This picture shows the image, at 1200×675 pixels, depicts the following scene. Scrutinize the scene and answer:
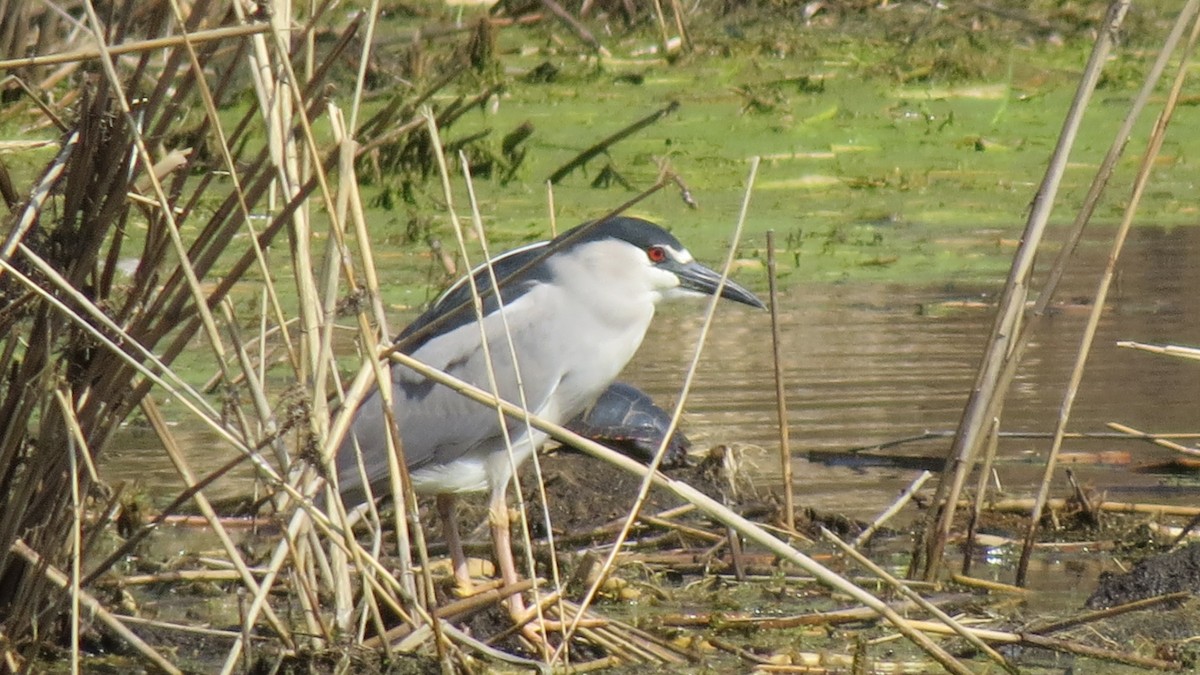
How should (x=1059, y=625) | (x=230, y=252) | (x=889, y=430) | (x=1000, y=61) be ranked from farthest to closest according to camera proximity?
(x=1000, y=61), (x=230, y=252), (x=889, y=430), (x=1059, y=625)

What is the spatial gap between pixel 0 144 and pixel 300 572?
36.1 inches

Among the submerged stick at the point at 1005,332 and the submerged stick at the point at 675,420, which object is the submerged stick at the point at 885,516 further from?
the submerged stick at the point at 675,420

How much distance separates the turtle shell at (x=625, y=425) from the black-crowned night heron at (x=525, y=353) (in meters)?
0.64

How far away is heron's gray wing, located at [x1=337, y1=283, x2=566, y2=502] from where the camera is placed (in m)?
4.53

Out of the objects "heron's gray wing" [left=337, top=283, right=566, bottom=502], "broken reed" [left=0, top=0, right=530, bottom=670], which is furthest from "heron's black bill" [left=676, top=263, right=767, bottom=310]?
"broken reed" [left=0, top=0, right=530, bottom=670]

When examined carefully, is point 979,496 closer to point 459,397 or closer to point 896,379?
point 459,397

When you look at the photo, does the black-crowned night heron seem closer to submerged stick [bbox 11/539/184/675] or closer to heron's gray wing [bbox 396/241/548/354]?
heron's gray wing [bbox 396/241/548/354]

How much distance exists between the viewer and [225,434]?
10.0 ft

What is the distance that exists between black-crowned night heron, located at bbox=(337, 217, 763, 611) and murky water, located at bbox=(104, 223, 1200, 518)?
0.77 m

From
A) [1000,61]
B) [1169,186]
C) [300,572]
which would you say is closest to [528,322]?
[300,572]

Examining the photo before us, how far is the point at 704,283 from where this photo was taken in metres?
4.65

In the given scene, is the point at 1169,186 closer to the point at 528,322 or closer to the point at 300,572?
the point at 528,322

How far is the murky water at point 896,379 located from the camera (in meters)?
5.29

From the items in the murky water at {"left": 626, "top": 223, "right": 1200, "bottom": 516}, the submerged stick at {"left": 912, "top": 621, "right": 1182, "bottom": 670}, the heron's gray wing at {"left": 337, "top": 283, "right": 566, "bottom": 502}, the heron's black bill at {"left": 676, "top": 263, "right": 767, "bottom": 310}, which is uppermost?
the heron's black bill at {"left": 676, "top": 263, "right": 767, "bottom": 310}
